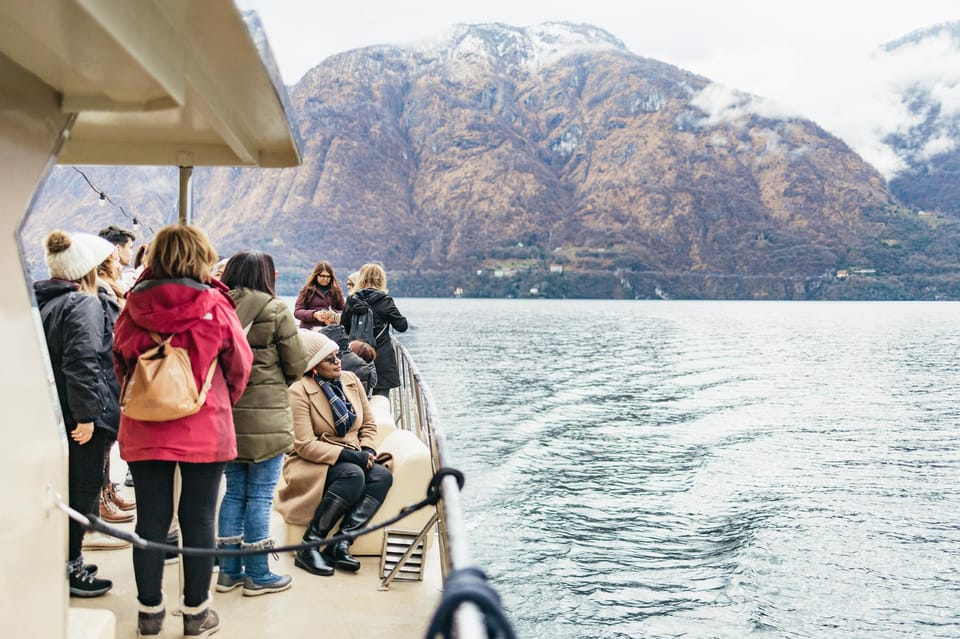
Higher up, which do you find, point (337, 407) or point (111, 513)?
point (337, 407)

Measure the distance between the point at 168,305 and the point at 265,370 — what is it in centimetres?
79

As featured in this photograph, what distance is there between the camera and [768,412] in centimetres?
3303

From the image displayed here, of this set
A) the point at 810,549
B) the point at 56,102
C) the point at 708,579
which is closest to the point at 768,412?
the point at 810,549

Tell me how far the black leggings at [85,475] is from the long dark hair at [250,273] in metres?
0.93

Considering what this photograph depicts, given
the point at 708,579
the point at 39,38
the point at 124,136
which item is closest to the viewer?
the point at 39,38

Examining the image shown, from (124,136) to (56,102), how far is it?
4.11 feet

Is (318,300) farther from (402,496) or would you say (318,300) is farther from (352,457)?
(352,457)

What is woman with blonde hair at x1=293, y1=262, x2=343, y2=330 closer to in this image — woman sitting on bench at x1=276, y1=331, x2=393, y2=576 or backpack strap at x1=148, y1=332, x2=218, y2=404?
woman sitting on bench at x1=276, y1=331, x2=393, y2=576

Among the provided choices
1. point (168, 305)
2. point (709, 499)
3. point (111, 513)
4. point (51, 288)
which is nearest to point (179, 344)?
point (168, 305)

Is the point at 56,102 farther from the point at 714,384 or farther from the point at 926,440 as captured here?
the point at 714,384

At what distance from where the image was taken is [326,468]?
4.58 m

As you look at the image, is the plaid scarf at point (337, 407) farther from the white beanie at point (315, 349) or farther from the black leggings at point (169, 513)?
the black leggings at point (169, 513)

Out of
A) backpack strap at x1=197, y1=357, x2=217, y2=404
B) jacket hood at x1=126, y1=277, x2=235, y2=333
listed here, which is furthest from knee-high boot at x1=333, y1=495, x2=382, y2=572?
jacket hood at x1=126, y1=277, x2=235, y2=333

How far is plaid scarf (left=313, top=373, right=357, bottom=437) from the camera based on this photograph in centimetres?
461
